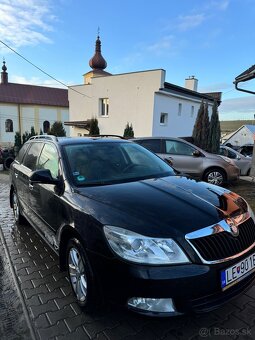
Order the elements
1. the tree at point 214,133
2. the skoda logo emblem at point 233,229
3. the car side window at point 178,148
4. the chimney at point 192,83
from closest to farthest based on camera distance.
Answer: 1. the skoda logo emblem at point 233,229
2. the car side window at point 178,148
3. the tree at point 214,133
4. the chimney at point 192,83

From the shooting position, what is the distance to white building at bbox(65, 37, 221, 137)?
20469 millimetres

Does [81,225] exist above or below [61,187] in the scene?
below

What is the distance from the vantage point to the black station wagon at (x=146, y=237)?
1958mm

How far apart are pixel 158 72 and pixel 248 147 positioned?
321 inches

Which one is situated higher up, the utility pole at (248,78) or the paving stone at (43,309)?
the utility pole at (248,78)

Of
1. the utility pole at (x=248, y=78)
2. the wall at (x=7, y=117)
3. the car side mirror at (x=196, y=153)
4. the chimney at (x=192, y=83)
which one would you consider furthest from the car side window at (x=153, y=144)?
the wall at (x=7, y=117)

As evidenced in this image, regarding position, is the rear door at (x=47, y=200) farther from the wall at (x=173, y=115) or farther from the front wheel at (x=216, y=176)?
the wall at (x=173, y=115)

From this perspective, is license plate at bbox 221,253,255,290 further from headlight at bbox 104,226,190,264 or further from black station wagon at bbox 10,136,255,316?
headlight at bbox 104,226,190,264

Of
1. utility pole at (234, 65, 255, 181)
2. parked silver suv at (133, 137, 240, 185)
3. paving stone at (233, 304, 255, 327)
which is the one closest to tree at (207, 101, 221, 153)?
utility pole at (234, 65, 255, 181)

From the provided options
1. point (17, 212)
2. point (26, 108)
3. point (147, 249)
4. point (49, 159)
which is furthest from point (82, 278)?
point (26, 108)

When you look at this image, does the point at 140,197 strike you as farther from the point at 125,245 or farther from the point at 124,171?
the point at 124,171

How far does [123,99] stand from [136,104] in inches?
53.6

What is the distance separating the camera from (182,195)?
8.45ft

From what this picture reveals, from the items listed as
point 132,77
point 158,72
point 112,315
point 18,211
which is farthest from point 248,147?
point 112,315
